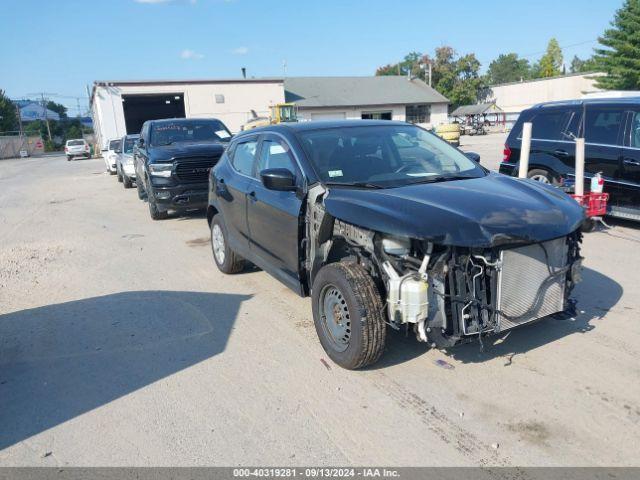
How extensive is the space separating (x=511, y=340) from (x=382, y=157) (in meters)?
1.95

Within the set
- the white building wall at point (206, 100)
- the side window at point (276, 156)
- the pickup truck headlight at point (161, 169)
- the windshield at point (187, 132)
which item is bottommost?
the pickup truck headlight at point (161, 169)

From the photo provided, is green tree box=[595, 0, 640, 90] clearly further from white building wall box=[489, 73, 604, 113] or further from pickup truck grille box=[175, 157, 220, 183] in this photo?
pickup truck grille box=[175, 157, 220, 183]

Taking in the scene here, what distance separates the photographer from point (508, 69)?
15112cm

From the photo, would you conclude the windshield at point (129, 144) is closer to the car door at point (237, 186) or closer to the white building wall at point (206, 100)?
the car door at point (237, 186)

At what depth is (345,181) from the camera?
448 centimetres

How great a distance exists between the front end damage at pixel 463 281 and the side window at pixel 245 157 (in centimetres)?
209

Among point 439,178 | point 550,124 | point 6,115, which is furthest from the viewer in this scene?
point 6,115

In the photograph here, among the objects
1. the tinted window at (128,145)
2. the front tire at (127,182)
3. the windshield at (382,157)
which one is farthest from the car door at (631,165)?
the tinted window at (128,145)

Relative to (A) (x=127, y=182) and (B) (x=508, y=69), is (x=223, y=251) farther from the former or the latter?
(B) (x=508, y=69)

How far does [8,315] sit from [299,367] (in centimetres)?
355

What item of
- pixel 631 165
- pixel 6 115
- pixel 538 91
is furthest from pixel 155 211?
pixel 6 115

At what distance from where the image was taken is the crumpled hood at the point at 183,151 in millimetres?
10320

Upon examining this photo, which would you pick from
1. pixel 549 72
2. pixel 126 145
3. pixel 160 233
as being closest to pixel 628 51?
pixel 126 145

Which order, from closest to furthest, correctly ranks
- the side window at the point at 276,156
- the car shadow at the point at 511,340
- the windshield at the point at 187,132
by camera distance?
the car shadow at the point at 511,340 < the side window at the point at 276,156 < the windshield at the point at 187,132
